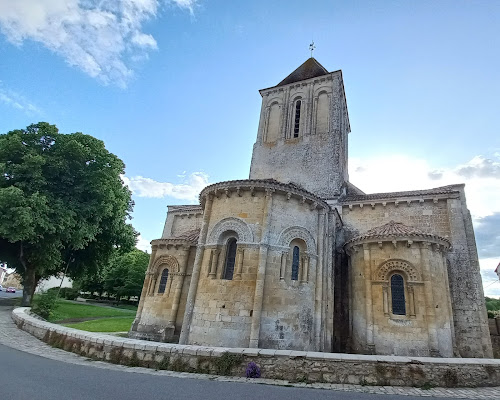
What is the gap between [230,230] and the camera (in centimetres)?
1280

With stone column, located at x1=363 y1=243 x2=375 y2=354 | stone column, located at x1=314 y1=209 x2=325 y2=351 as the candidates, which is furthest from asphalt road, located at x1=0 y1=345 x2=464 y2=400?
stone column, located at x1=363 y1=243 x2=375 y2=354

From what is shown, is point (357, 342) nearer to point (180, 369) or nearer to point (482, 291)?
point (482, 291)

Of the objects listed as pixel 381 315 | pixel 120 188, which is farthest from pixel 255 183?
pixel 120 188

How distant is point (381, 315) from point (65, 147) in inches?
797

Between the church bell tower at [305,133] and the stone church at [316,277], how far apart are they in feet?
11.8

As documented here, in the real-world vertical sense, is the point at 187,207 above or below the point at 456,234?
above

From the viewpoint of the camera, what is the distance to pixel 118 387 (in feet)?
19.8

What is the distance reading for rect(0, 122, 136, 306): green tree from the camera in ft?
52.0

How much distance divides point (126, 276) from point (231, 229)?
3271cm

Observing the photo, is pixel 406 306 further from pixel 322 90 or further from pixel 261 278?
pixel 322 90

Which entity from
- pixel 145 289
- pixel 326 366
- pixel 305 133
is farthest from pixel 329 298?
pixel 305 133

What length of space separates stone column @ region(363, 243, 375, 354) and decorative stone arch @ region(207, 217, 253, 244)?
610cm

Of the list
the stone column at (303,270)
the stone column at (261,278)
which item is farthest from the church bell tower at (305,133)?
the stone column at (261,278)

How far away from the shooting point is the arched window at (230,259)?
12.4 metres
